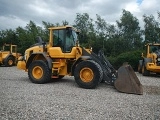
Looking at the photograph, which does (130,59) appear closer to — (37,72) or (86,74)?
(37,72)

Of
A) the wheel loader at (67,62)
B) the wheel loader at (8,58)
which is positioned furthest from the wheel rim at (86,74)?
the wheel loader at (8,58)

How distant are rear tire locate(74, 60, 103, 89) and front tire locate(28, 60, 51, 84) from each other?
1482 mm

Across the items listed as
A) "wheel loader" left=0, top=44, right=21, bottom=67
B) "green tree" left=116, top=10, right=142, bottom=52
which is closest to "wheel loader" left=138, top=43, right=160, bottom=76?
"wheel loader" left=0, top=44, right=21, bottom=67

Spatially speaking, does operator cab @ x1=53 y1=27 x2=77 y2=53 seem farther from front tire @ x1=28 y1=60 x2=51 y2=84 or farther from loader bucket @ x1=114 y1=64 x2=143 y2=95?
loader bucket @ x1=114 y1=64 x2=143 y2=95

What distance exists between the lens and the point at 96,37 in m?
32.2

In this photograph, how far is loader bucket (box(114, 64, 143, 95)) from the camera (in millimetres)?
8206

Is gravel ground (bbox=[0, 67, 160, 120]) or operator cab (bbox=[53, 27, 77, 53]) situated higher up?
operator cab (bbox=[53, 27, 77, 53])

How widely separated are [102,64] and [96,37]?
23.0m

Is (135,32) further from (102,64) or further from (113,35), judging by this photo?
(102,64)

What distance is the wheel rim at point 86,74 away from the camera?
902 centimetres

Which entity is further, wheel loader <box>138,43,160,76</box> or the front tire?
wheel loader <box>138,43,160,76</box>

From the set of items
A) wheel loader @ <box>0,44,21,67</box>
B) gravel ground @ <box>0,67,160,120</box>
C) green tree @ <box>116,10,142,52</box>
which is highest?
green tree @ <box>116,10,142,52</box>

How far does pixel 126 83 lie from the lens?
8328 millimetres

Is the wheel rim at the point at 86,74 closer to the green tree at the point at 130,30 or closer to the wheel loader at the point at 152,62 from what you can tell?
the wheel loader at the point at 152,62
